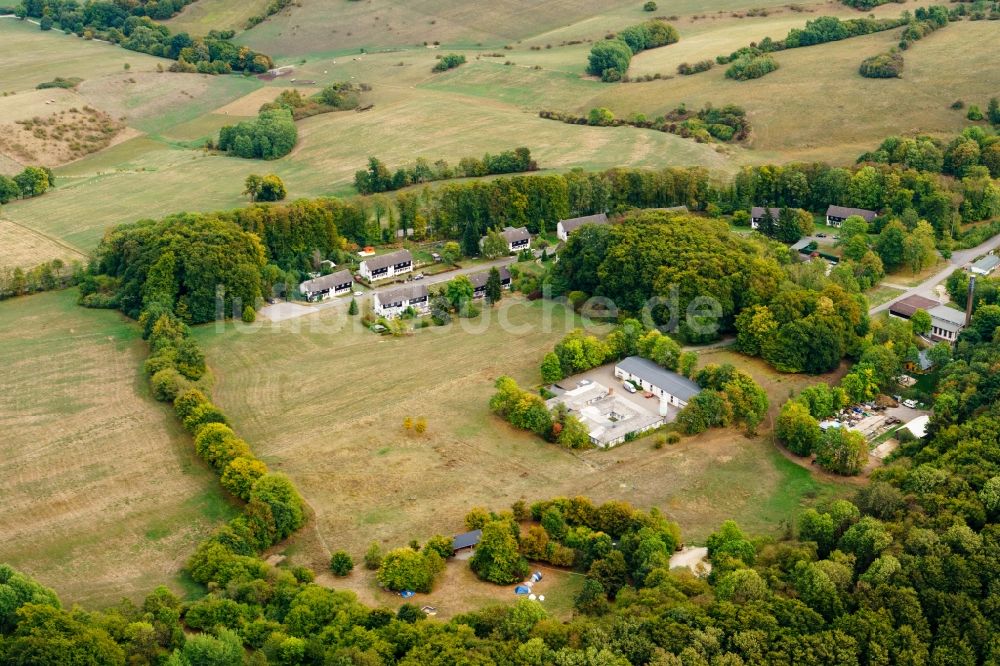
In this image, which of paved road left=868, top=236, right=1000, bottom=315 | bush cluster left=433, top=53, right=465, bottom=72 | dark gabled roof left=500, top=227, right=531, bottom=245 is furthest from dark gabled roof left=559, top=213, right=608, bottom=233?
bush cluster left=433, top=53, right=465, bottom=72

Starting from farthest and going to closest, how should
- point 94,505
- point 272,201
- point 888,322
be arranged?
point 272,201 → point 888,322 → point 94,505

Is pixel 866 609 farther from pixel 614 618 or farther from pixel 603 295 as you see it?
pixel 603 295

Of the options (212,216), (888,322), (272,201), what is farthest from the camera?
(272,201)

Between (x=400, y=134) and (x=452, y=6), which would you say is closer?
(x=400, y=134)

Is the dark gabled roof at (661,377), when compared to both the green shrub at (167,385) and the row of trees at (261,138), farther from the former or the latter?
the row of trees at (261,138)

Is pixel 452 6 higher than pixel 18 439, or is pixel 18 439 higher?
pixel 452 6

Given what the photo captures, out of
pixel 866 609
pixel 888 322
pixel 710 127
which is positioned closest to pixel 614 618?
pixel 866 609

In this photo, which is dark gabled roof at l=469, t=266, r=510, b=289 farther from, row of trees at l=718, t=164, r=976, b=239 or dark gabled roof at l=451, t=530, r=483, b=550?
dark gabled roof at l=451, t=530, r=483, b=550
